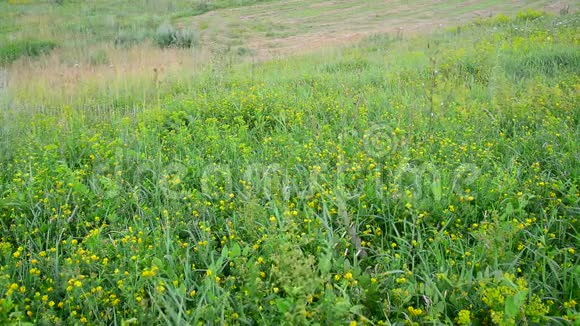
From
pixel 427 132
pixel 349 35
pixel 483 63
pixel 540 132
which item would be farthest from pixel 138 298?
pixel 349 35

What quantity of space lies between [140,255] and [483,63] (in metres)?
5.96

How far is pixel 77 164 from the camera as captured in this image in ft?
12.7

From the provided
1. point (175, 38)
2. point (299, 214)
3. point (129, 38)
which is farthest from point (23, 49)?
point (299, 214)

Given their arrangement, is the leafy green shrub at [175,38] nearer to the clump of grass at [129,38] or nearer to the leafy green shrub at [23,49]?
the clump of grass at [129,38]

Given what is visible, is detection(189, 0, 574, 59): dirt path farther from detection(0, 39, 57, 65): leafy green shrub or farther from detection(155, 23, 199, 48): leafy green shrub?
detection(0, 39, 57, 65): leafy green shrub

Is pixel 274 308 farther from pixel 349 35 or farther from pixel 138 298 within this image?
pixel 349 35

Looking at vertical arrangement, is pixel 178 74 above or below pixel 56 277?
above

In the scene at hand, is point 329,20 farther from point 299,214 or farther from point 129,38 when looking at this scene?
point 299,214

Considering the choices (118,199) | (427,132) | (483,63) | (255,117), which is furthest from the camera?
(483,63)

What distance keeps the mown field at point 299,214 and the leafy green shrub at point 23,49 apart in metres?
7.34

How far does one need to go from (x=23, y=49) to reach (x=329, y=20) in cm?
1038

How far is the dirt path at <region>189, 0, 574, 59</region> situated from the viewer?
13.2 meters

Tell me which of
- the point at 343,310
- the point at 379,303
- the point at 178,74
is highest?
the point at 178,74

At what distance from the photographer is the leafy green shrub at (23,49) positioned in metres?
11.2
